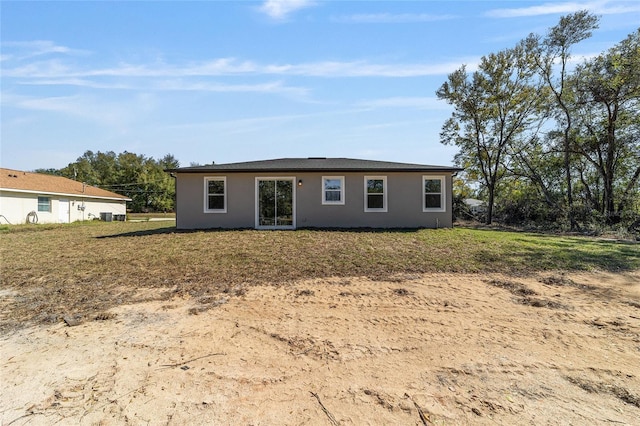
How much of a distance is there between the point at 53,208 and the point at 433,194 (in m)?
23.1

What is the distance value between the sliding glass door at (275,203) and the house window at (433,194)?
5.42 m

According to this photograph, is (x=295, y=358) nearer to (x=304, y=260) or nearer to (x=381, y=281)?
(x=381, y=281)

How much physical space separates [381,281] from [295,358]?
3.01 m

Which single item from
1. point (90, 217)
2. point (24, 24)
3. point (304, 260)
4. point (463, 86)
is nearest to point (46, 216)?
point (90, 217)

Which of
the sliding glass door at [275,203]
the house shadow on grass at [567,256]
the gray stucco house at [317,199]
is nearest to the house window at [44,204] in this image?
the gray stucco house at [317,199]

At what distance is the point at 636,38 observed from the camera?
13766 mm

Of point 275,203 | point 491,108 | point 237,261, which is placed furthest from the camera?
point 491,108

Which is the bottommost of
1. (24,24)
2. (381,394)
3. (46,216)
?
(381,394)

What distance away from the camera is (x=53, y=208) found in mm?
20219

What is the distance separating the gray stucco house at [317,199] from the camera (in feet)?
41.7

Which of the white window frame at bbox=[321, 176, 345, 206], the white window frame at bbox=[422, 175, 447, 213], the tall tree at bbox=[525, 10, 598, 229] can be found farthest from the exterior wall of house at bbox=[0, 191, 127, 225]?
the tall tree at bbox=[525, 10, 598, 229]

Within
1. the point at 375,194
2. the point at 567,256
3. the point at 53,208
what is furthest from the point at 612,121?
the point at 53,208

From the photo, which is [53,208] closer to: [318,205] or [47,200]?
[47,200]

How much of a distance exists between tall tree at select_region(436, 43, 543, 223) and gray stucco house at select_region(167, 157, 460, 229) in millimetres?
8062
